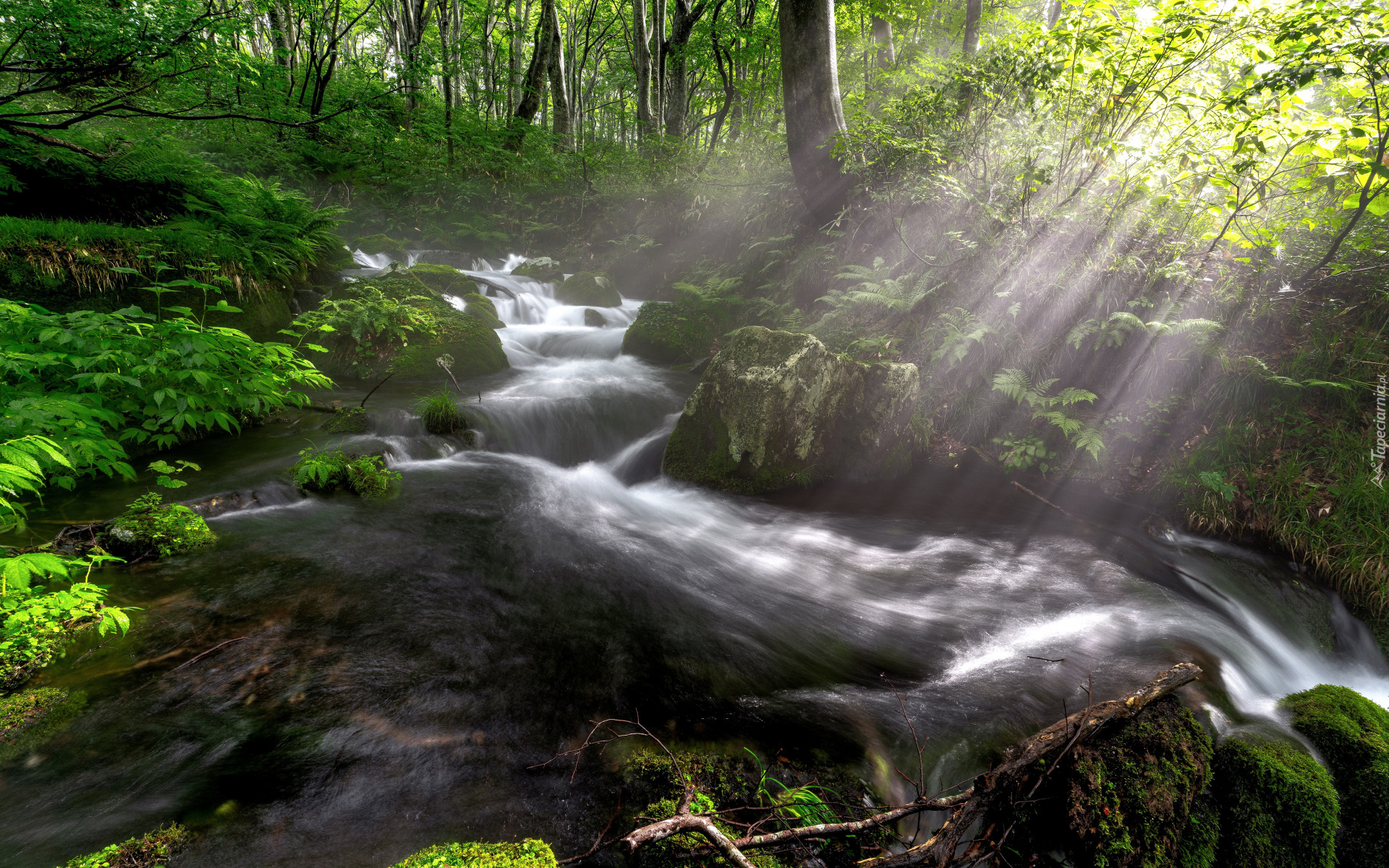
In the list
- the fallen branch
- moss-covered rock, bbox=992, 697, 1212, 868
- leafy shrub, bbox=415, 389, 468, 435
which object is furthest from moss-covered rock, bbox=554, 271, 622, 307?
moss-covered rock, bbox=992, 697, 1212, 868

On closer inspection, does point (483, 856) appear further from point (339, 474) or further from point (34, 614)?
point (339, 474)

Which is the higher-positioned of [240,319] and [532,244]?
[532,244]

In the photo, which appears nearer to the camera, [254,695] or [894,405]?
[254,695]

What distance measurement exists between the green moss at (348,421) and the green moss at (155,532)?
2272mm

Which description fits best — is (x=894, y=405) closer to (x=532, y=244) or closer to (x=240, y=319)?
(x=240, y=319)

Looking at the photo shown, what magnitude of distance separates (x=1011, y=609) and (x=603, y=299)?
11.1m

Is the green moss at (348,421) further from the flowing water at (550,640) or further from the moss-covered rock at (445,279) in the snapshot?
the moss-covered rock at (445,279)

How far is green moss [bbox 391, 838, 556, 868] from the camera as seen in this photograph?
1.76 m

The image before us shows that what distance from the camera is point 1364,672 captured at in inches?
156

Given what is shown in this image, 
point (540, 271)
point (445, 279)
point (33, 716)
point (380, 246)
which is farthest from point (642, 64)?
point (33, 716)

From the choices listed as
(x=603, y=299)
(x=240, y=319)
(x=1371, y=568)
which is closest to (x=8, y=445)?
(x=240, y=319)

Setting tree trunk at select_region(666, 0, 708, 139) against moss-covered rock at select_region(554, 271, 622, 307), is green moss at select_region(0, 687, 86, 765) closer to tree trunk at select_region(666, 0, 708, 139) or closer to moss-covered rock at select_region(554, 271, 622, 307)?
moss-covered rock at select_region(554, 271, 622, 307)

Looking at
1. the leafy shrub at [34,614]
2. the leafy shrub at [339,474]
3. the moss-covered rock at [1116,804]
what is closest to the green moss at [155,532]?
the leafy shrub at [34,614]

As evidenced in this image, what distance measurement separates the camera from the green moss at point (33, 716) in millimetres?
2100
